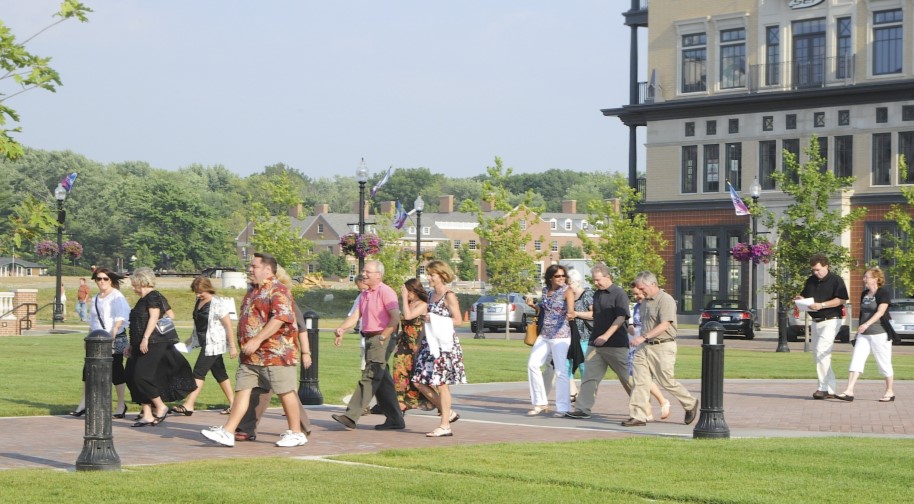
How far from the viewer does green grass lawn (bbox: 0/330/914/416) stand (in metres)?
17.4

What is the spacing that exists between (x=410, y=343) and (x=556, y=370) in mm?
2244

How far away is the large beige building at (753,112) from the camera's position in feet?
172

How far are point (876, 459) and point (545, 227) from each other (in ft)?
398

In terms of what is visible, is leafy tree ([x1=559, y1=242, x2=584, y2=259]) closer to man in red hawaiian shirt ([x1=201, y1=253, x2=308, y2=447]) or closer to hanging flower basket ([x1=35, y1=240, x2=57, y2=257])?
hanging flower basket ([x1=35, y1=240, x2=57, y2=257])

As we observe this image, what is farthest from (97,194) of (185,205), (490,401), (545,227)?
(490,401)

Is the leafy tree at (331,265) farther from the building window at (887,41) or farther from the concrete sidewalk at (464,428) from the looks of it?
the concrete sidewalk at (464,428)

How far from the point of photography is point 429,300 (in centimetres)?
1396

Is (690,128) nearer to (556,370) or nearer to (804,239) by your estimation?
(804,239)

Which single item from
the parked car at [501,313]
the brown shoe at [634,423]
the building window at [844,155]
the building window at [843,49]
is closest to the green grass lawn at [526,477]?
the brown shoe at [634,423]

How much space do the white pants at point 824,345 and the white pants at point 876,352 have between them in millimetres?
358

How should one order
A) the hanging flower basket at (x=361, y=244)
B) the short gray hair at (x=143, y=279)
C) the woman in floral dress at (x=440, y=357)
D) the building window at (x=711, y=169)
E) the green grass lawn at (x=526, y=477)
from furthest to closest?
the building window at (x=711, y=169)
the hanging flower basket at (x=361, y=244)
the short gray hair at (x=143, y=279)
the woman in floral dress at (x=440, y=357)
the green grass lawn at (x=526, y=477)

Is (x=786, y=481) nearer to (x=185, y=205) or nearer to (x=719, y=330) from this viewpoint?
(x=719, y=330)

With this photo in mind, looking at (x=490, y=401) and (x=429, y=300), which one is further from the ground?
(x=429, y=300)

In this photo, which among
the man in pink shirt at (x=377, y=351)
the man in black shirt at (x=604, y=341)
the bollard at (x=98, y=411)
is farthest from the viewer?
the man in black shirt at (x=604, y=341)
